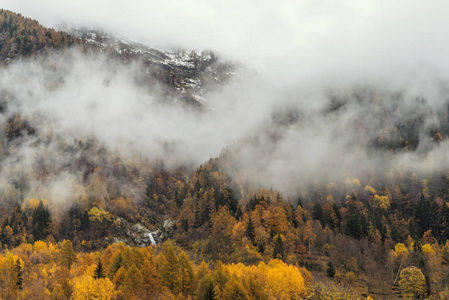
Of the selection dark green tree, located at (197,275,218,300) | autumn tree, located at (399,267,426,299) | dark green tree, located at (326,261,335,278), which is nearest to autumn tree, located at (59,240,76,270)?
dark green tree, located at (197,275,218,300)

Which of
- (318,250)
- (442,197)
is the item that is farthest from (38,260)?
(442,197)

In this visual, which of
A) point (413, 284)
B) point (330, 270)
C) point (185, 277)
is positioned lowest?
point (413, 284)

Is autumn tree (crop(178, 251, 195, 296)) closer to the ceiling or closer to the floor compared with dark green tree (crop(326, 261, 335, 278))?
closer to the ceiling

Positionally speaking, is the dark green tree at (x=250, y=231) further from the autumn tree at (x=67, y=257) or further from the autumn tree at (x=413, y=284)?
the autumn tree at (x=67, y=257)

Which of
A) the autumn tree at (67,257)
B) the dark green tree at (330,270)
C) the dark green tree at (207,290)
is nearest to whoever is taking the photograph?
the dark green tree at (207,290)

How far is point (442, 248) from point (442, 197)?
75603 mm

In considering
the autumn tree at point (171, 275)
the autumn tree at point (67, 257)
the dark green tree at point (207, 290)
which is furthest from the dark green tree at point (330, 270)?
the autumn tree at point (67, 257)

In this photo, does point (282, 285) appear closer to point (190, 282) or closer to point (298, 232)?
point (190, 282)

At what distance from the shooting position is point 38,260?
159750 mm

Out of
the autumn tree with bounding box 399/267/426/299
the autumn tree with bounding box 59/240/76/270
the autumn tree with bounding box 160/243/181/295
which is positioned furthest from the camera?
the autumn tree with bounding box 59/240/76/270

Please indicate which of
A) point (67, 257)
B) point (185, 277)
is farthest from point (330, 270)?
point (67, 257)

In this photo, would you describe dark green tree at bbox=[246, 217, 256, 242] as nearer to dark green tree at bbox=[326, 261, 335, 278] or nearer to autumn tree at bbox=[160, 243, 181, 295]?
dark green tree at bbox=[326, 261, 335, 278]

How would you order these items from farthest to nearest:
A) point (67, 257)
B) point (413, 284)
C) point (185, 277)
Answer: point (67, 257), point (413, 284), point (185, 277)

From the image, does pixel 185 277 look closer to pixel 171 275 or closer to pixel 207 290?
pixel 171 275
